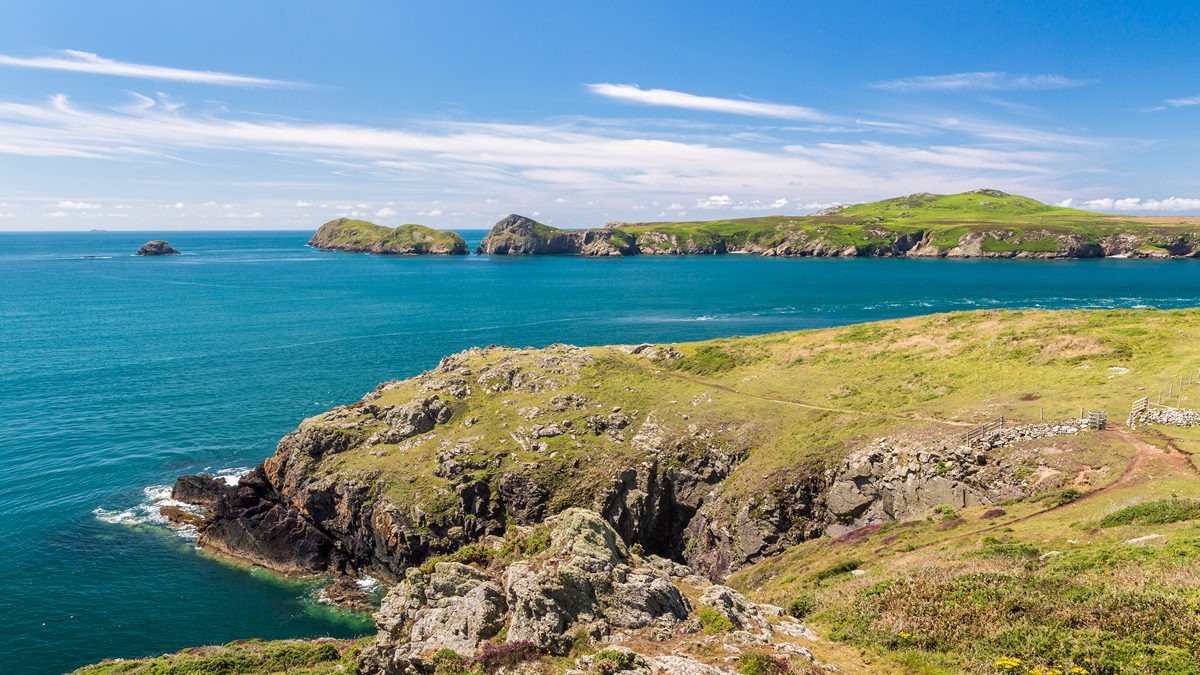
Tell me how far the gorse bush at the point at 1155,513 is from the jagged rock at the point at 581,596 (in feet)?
79.8

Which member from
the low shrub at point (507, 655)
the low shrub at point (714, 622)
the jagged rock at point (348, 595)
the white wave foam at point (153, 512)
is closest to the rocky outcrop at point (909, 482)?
the low shrub at point (714, 622)

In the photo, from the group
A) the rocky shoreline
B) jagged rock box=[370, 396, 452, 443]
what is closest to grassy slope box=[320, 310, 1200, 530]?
the rocky shoreline

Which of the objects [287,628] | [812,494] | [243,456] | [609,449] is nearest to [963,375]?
[812,494]

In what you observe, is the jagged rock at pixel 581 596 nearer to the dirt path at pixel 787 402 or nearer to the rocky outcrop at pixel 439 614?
the rocky outcrop at pixel 439 614

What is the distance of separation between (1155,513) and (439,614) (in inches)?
1418

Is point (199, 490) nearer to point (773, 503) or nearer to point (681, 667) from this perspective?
point (773, 503)

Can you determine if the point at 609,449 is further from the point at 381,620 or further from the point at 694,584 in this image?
the point at 381,620

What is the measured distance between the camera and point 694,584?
1249 inches

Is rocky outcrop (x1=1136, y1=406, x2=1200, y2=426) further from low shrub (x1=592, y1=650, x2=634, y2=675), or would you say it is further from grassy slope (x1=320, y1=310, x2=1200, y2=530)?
low shrub (x1=592, y1=650, x2=634, y2=675)

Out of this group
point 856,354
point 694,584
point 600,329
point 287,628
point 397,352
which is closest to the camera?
point 694,584

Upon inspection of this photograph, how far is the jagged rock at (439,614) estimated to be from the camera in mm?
24953

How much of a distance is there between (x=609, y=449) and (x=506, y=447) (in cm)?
1043

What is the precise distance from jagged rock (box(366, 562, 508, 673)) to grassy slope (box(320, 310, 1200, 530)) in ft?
94.1

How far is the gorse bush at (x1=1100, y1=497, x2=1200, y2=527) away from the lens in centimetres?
3133
